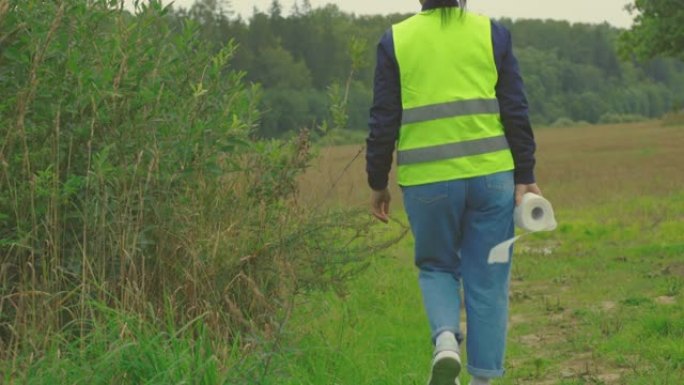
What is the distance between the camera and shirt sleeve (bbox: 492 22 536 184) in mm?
5312

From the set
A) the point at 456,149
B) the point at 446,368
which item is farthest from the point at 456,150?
the point at 446,368

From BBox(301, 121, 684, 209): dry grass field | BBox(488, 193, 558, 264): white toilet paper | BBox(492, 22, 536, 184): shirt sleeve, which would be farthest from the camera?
BBox(301, 121, 684, 209): dry grass field

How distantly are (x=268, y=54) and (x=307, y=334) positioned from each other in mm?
30680

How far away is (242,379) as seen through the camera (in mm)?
4695

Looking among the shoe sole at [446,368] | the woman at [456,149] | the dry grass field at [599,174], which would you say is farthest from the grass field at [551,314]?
the dry grass field at [599,174]

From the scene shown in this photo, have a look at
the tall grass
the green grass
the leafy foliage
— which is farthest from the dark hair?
the leafy foliage

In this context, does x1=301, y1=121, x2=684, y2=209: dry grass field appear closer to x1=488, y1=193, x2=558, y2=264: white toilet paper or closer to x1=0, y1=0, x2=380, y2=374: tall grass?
x1=0, y1=0, x2=380, y2=374: tall grass

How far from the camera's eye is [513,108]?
5.33 meters

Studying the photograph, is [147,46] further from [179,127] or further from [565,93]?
[565,93]

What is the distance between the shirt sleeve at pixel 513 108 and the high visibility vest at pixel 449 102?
4 cm

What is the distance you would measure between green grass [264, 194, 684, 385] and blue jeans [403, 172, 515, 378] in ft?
2.23

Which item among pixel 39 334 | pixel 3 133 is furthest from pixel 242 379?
pixel 3 133

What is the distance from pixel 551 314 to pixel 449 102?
4.51 m

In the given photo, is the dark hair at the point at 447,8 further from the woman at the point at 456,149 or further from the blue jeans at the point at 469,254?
the blue jeans at the point at 469,254
